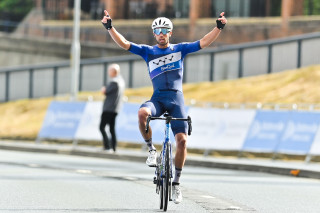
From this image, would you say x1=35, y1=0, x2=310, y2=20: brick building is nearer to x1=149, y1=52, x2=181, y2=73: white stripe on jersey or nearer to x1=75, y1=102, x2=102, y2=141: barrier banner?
x1=75, y1=102, x2=102, y2=141: barrier banner

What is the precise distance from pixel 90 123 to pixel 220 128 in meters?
4.55

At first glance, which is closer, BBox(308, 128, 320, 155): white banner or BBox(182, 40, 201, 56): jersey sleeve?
BBox(182, 40, 201, 56): jersey sleeve

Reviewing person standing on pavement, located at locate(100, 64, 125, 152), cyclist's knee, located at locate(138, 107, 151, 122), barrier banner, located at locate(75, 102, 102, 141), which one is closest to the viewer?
cyclist's knee, located at locate(138, 107, 151, 122)

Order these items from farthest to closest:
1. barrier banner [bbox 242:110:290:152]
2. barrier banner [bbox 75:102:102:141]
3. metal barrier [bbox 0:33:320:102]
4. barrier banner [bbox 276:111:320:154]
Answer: metal barrier [bbox 0:33:320:102] < barrier banner [bbox 75:102:102:141] < barrier banner [bbox 242:110:290:152] < barrier banner [bbox 276:111:320:154]

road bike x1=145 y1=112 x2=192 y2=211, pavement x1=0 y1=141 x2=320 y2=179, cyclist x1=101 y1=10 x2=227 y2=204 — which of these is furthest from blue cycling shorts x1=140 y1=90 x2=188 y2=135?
pavement x1=0 y1=141 x2=320 y2=179

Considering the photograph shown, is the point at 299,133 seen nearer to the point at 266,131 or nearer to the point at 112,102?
the point at 266,131

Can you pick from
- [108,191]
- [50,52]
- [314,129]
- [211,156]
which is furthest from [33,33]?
[108,191]

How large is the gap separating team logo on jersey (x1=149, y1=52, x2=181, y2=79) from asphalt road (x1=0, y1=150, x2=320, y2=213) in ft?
5.36

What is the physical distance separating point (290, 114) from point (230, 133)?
63.8 inches

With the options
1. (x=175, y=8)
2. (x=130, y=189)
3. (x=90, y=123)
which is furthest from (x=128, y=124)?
(x=175, y=8)

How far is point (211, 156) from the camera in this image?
24797mm

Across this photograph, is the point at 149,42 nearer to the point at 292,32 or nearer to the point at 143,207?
the point at 292,32

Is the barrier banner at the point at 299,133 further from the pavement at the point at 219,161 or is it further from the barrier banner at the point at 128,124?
the barrier banner at the point at 128,124

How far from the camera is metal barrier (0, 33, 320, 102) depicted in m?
38.6
